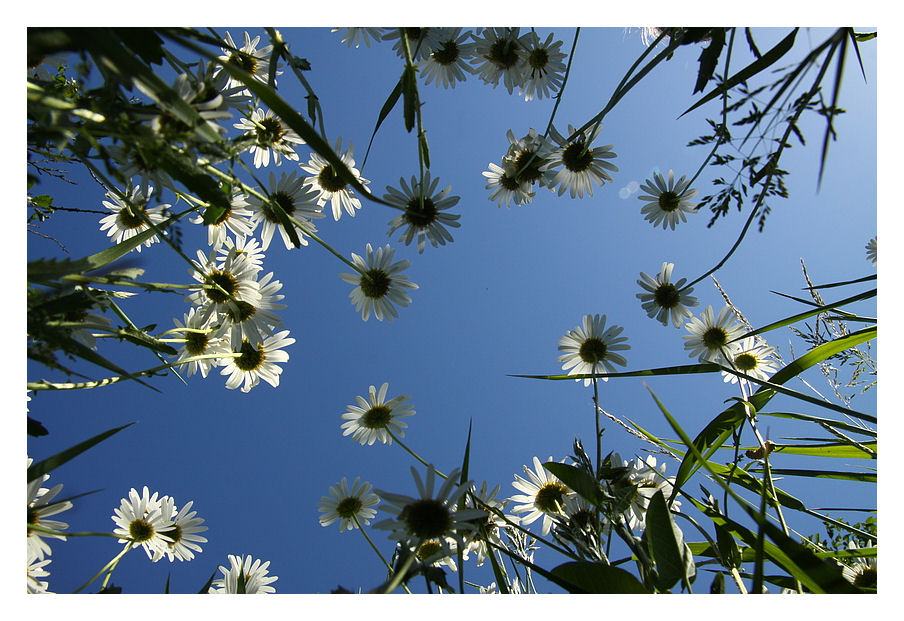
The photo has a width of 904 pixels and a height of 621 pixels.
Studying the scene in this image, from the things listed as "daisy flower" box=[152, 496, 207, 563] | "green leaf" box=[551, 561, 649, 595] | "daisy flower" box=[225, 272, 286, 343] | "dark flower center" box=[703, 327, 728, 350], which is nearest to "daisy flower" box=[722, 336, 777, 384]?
"dark flower center" box=[703, 327, 728, 350]

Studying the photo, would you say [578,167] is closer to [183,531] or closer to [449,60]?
[449,60]

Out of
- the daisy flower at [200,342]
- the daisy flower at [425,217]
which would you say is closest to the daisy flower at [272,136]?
the daisy flower at [425,217]

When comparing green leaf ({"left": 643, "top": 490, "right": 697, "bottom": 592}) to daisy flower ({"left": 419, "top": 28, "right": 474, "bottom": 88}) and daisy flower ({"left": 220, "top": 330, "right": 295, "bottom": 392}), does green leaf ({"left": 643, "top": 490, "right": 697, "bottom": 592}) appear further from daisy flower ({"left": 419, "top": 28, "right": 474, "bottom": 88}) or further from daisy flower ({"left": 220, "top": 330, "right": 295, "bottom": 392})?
daisy flower ({"left": 419, "top": 28, "right": 474, "bottom": 88})

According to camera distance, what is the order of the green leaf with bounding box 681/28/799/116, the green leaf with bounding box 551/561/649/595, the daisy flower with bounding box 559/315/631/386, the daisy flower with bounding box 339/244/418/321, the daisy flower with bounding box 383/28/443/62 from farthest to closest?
the daisy flower with bounding box 559/315/631/386
the daisy flower with bounding box 339/244/418/321
the daisy flower with bounding box 383/28/443/62
the green leaf with bounding box 681/28/799/116
the green leaf with bounding box 551/561/649/595

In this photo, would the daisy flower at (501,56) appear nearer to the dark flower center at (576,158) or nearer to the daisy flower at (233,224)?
the dark flower center at (576,158)

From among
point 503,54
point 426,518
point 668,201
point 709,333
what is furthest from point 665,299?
point 426,518
